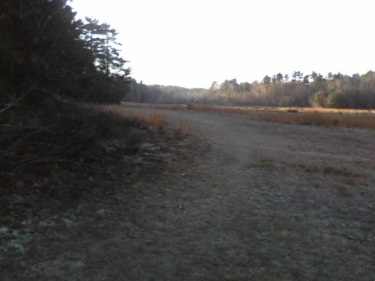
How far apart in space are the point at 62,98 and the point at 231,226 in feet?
15.6

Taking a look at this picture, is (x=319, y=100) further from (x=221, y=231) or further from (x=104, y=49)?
(x=221, y=231)

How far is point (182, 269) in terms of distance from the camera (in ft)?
13.4

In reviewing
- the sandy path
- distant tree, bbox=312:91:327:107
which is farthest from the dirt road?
distant tree, bbox=312:91:327:107

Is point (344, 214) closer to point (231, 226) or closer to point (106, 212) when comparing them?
point (231, 226)

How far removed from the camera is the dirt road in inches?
161

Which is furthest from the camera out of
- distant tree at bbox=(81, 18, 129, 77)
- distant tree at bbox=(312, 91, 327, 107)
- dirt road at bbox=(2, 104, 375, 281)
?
distant tree at bbox=(312, 91, 327, 107)

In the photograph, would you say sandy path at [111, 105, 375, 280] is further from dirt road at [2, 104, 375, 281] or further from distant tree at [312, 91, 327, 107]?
distant tree at [312, 91, 327, 107]

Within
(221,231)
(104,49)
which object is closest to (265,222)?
(221,231)

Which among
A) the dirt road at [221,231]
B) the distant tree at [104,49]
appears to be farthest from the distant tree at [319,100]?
the dirt road at [221,231]

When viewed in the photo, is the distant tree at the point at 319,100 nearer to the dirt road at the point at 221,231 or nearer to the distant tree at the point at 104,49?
the distant tree at the point at 104,49

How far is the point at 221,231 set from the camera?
5.20 metres

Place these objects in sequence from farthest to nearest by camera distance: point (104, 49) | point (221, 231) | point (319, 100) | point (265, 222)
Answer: point (319, 100) < point (104, 49) < point (265, 222) < point (221, 231)

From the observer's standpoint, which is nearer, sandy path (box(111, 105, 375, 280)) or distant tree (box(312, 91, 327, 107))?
sandy path (box(111, 105, 375, 280))

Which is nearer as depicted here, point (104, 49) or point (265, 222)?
point (265, 222)
